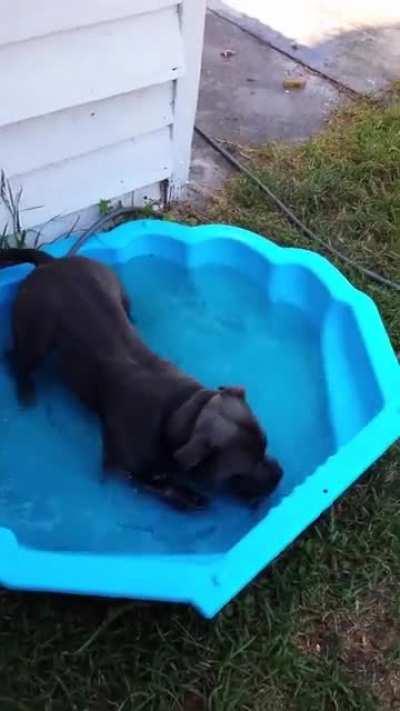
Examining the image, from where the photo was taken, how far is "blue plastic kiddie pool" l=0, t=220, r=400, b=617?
2697 mm

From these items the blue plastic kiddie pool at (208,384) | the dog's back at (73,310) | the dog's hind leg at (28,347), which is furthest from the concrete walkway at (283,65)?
the dog's hind leg at (28,347)

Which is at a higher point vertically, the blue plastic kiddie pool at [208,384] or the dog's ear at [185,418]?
the dog's ear at [185,418]

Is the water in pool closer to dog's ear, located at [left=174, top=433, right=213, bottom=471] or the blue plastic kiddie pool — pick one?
the blue plastic kiddie pool

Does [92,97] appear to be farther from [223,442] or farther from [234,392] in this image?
[223,442]

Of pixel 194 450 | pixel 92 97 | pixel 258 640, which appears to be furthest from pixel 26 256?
pixel 258 640

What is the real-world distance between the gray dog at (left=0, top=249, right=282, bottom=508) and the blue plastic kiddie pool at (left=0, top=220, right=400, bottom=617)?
121 mm

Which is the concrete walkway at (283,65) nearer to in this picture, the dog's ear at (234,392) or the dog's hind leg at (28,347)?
the dog's hind leg at (28,347)

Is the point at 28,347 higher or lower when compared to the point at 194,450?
lower

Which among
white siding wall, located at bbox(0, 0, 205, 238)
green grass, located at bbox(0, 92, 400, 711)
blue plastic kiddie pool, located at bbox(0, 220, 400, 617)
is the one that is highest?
white siding wall, located at bbox(0, 0, 205, 238)

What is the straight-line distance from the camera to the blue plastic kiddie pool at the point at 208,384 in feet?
8.85

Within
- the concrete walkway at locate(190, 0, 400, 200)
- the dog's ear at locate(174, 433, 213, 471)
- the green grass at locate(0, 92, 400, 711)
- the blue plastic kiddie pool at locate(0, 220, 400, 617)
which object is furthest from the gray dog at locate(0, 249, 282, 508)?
the concrete walkway at locate(190, 0, 400, 200)

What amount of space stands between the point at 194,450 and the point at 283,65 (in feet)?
10.5

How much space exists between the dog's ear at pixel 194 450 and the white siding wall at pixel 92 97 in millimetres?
1331

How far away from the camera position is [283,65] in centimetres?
543
